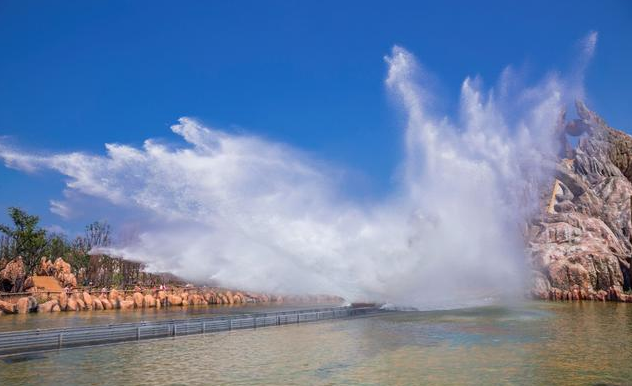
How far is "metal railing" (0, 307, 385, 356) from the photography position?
26203mm

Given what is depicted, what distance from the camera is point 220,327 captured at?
36.5 m

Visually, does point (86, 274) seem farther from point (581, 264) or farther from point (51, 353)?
point (581, 264)

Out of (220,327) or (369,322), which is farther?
(369,322)

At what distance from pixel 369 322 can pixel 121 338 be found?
21.2m

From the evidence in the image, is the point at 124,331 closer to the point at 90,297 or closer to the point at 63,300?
the point at 63,300

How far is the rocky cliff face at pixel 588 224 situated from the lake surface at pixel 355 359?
44.4 metres

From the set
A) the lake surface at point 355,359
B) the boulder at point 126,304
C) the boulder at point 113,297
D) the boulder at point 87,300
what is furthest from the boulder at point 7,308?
the lake surface at point 355,359

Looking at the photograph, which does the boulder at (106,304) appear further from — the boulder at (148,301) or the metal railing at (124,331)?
the metal railing at (124,331)

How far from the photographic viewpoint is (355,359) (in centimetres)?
2414

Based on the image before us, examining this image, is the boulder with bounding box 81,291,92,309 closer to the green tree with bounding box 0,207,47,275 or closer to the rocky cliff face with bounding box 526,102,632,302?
the green tree with bounding box 0,207,47,275

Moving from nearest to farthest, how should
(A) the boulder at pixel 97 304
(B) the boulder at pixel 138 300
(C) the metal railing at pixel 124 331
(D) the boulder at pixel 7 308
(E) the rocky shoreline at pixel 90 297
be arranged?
(C) the metal railing at pixel 124 331 < (D) the boulder at pixel 7 308 < (E) the rocky shoreline at pixel 90 297 < (A) the boulder at pixel 97 304 < (B) the boulder at pixel 138 300

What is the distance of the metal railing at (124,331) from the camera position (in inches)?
1032

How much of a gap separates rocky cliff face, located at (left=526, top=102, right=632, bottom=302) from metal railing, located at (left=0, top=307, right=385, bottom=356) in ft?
171

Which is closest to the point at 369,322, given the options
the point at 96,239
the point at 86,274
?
the point at 86,274
